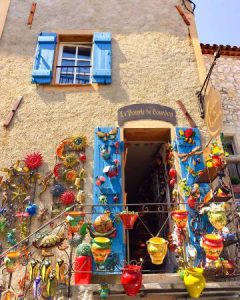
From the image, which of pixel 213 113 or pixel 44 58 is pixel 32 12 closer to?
pixel 44 58

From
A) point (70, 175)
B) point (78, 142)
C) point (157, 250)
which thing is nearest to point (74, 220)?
point (157, 250)

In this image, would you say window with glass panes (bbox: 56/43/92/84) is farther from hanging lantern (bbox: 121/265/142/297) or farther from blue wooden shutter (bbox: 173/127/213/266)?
hanging lantern (bbox: 121/265/142/297)

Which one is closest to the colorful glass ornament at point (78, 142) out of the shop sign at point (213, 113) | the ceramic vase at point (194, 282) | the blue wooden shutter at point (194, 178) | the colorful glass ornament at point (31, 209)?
the colorful glass ornament at point (31, 209)

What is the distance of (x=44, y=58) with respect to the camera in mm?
7098

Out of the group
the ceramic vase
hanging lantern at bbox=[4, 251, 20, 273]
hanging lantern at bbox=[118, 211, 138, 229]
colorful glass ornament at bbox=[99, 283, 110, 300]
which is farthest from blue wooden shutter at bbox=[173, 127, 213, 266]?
hanging lantern at bbox=[4, 251, 20, 273]

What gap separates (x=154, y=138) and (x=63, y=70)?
282 centimetres

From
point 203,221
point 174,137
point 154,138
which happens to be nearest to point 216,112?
point 174,137

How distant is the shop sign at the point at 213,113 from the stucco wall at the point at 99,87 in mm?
431

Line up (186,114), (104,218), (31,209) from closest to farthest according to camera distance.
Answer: (104,218) < (31,209) < (186,114)

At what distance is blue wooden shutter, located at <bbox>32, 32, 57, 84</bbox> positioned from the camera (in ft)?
22.3

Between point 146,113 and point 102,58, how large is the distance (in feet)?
6.06

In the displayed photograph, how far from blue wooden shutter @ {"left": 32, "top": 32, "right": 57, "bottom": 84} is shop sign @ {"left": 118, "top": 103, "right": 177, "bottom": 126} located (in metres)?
1.92

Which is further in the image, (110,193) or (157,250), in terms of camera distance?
(110,193)

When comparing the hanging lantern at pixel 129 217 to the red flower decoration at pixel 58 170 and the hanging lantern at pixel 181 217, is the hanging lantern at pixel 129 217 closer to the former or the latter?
the hanging lantern at pixel 181 217
